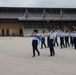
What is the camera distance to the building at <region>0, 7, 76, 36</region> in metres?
68.6

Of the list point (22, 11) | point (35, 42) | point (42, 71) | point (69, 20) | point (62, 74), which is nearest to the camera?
point (62, 74)

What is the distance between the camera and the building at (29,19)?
68625mm

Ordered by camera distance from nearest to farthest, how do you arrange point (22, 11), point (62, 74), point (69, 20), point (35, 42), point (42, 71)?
point (62, 74) < point (42, 71) < point (35, 42) < point (69, 20) < point (22, 11)

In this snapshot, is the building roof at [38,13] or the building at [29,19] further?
the building roof at [38,13]

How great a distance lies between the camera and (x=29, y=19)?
6788 cm

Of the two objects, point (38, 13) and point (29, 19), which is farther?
point (38, 13)

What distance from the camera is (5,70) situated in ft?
31.9

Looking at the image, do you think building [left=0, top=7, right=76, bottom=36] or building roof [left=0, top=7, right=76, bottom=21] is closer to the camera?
building [left=0, top=7, right=76, bottom=36]

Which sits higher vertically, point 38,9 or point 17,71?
point 38,9

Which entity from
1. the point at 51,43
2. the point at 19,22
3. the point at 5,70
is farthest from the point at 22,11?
the point at 5,70

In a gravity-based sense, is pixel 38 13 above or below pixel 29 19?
above

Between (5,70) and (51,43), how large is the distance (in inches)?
207

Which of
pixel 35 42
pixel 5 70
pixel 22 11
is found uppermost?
A: pixel 22 11

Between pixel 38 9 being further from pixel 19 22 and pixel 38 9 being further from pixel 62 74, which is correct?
pixel 62 74
